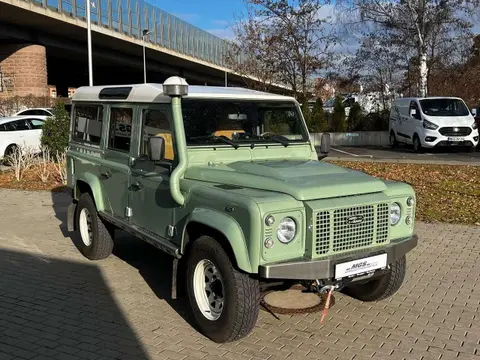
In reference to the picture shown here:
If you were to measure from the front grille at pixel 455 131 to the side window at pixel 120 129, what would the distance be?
14.2 metres

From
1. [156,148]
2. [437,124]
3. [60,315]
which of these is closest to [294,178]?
[156,148]

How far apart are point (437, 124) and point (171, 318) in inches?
593

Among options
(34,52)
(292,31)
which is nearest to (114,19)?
(34,52)

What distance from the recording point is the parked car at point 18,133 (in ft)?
55.9

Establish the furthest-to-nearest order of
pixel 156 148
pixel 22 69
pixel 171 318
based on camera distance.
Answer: pixel 22 69 < pixel 171 318 < pixel 156 148

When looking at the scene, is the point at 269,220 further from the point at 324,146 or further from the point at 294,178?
the point at 324,146

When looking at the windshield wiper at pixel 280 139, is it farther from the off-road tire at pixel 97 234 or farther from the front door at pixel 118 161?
the off-road tire at pixel 97 234

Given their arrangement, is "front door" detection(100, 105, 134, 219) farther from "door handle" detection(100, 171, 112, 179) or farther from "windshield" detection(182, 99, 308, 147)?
"windshield" detection(182, 99, 308, 147)

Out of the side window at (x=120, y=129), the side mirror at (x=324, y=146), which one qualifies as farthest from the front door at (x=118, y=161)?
the side mirror at (x=324, y=146)

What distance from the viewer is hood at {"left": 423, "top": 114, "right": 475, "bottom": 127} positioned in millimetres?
17516

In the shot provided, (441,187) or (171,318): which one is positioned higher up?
(441,187)

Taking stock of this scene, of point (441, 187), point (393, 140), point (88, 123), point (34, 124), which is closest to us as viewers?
point (88, 123)

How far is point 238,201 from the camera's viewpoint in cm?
377

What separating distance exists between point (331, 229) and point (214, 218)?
2.86 ft
